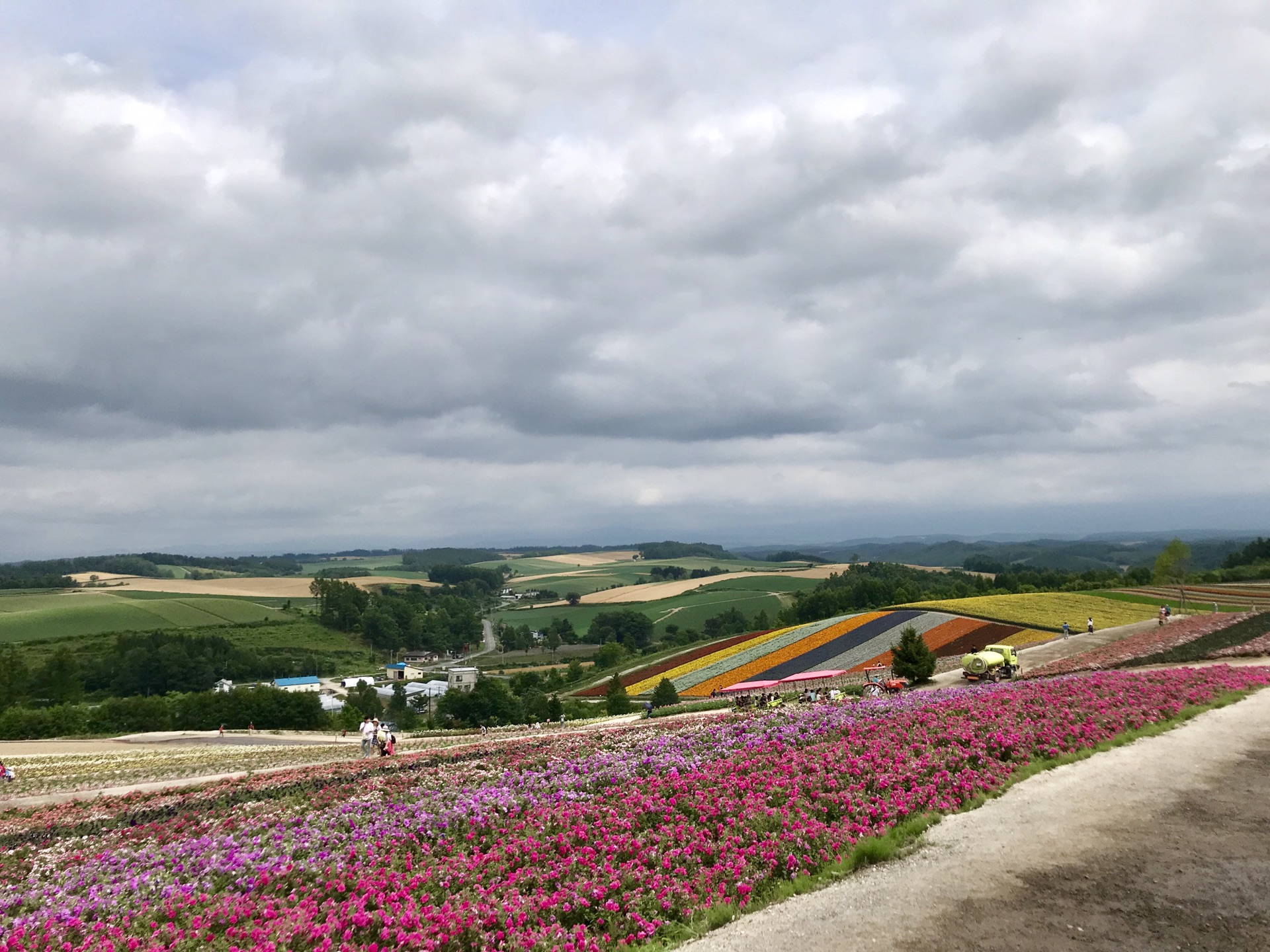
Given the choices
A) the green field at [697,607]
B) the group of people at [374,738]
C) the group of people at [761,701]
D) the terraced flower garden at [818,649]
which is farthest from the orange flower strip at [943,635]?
the green field at [697,607]

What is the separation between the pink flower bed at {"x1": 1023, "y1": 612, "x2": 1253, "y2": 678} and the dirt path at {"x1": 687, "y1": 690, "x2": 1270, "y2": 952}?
23520 millimetres

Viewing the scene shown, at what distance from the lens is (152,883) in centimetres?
1207

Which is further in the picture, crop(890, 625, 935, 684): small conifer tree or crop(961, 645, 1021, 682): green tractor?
crop(890, 625, 935, 684): small conifer tree

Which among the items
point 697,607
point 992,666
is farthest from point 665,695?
point 697,607

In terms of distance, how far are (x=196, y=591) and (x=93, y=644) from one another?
64.9 m

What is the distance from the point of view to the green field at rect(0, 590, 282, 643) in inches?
5246

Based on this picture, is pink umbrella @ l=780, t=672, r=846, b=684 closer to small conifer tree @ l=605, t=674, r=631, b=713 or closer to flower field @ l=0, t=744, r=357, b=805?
small conifer tree @ l=605, t=674, r=631, b=713

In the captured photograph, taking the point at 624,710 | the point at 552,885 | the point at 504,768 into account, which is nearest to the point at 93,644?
the point at 624,710

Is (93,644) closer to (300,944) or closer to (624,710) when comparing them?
(624,710)

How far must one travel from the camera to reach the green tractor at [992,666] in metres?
37.9

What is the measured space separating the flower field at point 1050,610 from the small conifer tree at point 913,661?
27.8m

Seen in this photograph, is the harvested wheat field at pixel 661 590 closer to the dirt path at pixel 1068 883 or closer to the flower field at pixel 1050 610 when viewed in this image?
the flower field at pixel 1050 610

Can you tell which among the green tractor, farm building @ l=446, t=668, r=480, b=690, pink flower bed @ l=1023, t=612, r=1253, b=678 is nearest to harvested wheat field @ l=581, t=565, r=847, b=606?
farm building @ l=446, t=668, r=480, b=690

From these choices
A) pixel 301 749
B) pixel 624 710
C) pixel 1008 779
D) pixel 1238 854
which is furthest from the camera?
pixel 624 710
